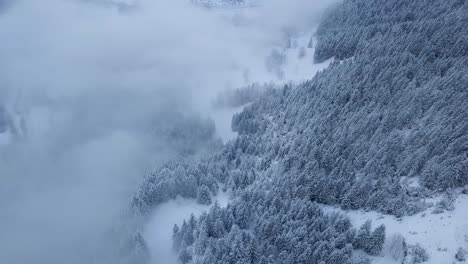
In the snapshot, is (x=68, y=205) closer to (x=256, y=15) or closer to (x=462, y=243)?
(x=462, y=243)

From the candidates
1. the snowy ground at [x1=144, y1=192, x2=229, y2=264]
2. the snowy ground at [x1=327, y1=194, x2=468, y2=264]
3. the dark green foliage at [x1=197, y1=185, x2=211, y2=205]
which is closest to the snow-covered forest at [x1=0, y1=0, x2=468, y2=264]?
the snowy ground at [x1=327, y1=194, x2=468, y2=264]

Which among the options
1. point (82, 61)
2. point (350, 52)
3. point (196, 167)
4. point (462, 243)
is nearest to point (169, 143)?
point (196, 167)

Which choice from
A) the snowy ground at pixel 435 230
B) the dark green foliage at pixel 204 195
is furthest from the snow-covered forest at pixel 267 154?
the dark green foliage at pixel 204 195

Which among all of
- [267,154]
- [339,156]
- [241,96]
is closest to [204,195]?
[267,154]

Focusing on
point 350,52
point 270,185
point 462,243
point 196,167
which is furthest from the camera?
point 350,52

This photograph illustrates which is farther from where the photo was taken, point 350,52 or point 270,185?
point 350,52

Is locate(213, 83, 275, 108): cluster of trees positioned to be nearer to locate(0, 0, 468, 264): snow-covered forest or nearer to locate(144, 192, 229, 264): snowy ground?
locate(0, 0, 468, 264): snow-covered forest
